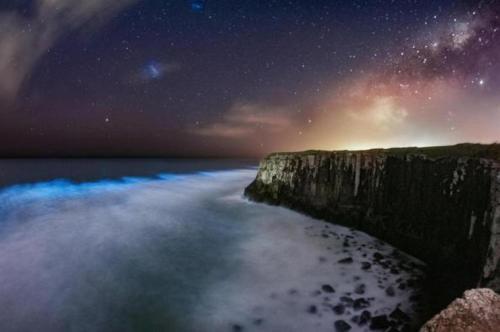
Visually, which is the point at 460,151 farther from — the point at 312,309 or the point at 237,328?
the point at 237,328

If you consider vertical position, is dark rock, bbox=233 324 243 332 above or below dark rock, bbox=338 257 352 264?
below

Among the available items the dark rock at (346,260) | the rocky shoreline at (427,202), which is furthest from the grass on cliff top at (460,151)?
the dark rock at (346,260)

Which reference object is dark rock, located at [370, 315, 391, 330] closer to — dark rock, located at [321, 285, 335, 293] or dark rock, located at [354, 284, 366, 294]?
dark rock, located at [354, 284, 366, 294]

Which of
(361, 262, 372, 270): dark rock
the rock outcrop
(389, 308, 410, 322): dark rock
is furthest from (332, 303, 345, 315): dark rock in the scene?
the rock outcrop

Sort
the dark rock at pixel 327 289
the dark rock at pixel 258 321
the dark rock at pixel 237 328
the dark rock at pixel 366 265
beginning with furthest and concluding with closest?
the dark rock at pixel 366 265
the dark rock at pixel 327 289
the dark rock at pixel 258 321
the dark rock at pixel 237 328

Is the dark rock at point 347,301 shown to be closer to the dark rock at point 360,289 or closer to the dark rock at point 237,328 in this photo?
the dark rock at point 360,289

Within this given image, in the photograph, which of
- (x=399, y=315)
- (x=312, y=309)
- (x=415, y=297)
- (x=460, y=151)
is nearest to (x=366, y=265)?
(x=415, y=297)

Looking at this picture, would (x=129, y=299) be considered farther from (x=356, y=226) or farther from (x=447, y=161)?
(x=447, y=161)

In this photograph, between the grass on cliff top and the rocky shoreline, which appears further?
the grass on cliff top
